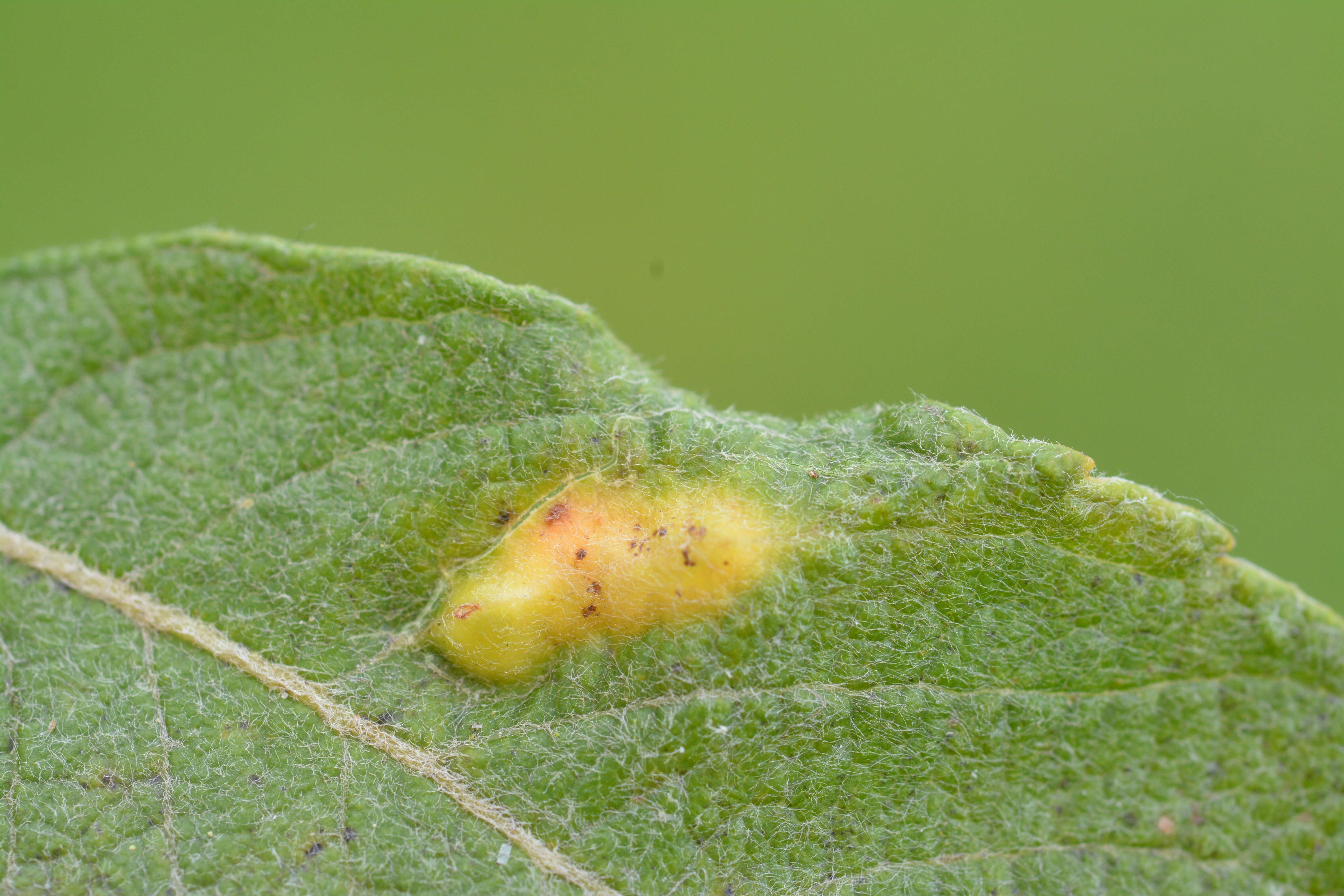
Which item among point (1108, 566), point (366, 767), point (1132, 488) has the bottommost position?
point (366, 767)

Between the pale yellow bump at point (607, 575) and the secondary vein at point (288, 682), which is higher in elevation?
the pale yellow bump at point (607, 575)

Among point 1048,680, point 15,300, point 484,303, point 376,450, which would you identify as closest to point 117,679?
point 376,450

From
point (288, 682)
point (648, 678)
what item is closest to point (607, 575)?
point (648, 678)

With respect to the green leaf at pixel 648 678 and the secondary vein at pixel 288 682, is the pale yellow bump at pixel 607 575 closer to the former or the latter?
the green leaf at pixel 648 678

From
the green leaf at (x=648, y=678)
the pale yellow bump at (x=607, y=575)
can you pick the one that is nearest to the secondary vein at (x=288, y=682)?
the green leaf at (x=648, y=678)

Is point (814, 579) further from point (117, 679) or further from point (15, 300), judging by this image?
point (15, 300)

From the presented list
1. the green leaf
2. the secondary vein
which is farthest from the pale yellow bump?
the secondary vein

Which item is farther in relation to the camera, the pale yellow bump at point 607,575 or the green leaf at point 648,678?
the pale yellow bump at point 607,575
